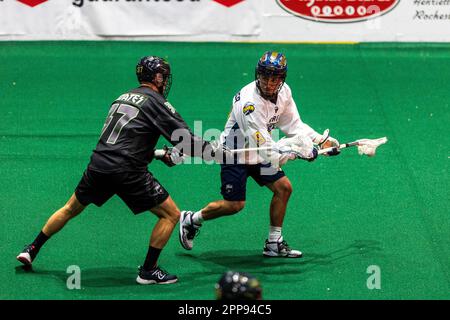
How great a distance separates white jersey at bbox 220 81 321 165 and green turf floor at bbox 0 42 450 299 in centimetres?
100

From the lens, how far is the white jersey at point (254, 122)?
7.88 meters

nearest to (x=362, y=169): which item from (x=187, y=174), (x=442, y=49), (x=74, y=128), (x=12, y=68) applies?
(x=187, y=174)

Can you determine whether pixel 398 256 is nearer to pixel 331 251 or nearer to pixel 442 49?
pixel 331 251

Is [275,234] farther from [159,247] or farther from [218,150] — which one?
[159,247]

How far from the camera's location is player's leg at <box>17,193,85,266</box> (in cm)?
755

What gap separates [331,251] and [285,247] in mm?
454

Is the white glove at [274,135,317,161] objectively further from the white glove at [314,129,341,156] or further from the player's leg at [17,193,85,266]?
the player's leg at [17,193,85,266]

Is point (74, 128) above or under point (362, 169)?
above

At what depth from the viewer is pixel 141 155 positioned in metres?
7.46

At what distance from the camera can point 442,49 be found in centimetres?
1470

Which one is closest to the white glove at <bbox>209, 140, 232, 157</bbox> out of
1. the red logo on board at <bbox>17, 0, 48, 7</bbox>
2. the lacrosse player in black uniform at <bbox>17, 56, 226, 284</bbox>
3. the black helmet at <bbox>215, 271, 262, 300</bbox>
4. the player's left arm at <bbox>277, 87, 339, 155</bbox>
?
the lacrosse player in black uniform at <bbox>17, 56, 226, 284</bbox>

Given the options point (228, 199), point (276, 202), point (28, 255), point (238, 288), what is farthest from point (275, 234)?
point (238, 288)

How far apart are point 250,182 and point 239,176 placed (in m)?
2.34

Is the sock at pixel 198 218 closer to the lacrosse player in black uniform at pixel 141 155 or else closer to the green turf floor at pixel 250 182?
the green turf floor at pixel 250 182
